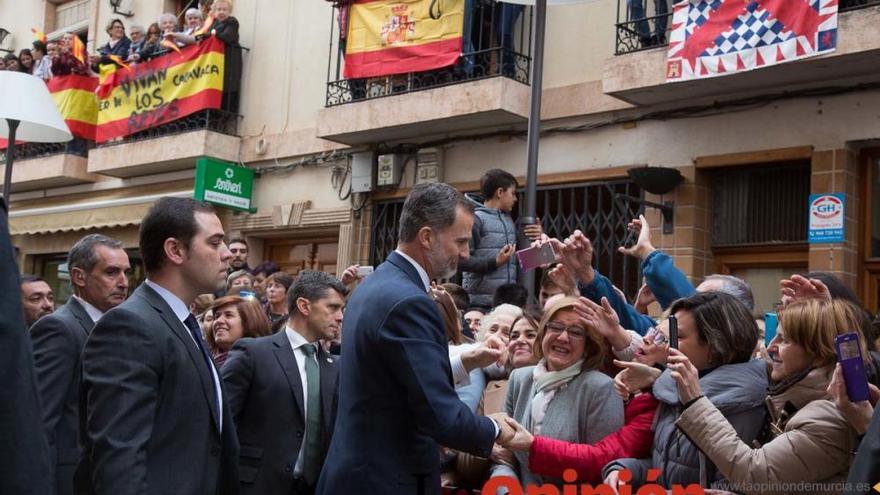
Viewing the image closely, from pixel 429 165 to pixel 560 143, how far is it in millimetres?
1866

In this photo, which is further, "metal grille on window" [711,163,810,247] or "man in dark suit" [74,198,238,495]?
"metal grille on window" [711,163,810,247]

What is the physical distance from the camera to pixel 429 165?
12500mm

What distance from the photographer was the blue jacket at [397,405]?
349cm

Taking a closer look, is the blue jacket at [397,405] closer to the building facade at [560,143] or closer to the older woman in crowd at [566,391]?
the older woman in crowd at [566,391]

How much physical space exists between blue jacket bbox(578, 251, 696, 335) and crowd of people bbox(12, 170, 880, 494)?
0.02 metres

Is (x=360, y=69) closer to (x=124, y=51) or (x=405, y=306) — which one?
(x=124, y=51)

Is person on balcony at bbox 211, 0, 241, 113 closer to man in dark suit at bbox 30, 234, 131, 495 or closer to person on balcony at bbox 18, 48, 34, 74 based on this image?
person on balcony at bbox 18, 48, 34, 74

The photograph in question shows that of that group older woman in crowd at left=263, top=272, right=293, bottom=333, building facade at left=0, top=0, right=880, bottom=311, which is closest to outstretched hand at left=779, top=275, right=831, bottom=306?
building facade at left=0, top=0, right=880, bottom=311

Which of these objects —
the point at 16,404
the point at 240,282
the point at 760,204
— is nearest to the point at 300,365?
the point at 16,404

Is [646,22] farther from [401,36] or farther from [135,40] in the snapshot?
[135,40]

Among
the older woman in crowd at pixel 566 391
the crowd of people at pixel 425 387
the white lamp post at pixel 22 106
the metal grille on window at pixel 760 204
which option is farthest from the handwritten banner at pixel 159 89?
the older woman in crowd at pixel 566 391

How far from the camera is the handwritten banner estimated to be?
46.9 ft

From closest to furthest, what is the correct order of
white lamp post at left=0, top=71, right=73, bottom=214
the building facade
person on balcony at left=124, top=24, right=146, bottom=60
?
white lamp post at left=0, top=71, right=73, bottom=214
the building facade
person on balcony at left=124, top=24, right=146, bottom=60

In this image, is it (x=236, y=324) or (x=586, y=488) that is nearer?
(x=586, y=488)
